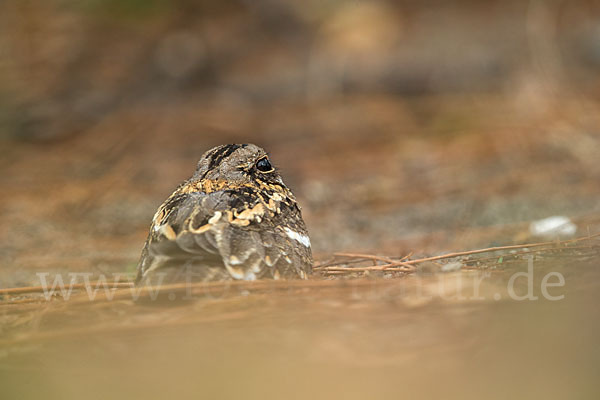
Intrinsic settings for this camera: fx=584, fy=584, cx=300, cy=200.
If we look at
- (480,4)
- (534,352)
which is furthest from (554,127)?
(534,352)

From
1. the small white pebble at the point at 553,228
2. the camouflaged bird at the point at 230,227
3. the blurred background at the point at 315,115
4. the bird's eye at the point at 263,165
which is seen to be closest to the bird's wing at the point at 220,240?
the camouflaged bird at the point at 230,227

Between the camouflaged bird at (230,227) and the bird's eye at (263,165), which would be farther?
the bird's eye at (263,165)

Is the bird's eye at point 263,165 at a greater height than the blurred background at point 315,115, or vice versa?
the blurred background at point 315,115

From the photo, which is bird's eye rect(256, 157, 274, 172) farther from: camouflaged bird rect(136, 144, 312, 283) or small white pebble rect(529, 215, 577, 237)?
small white pebble rect(529, 215, 577, 237)

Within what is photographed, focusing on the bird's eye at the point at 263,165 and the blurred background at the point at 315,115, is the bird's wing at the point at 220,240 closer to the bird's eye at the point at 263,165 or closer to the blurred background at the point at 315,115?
the bird's eye at the point at 263,165

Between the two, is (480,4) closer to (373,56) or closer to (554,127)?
(373,56)

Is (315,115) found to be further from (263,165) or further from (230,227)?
(230,227)

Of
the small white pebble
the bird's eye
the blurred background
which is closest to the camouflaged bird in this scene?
the bird's eye
